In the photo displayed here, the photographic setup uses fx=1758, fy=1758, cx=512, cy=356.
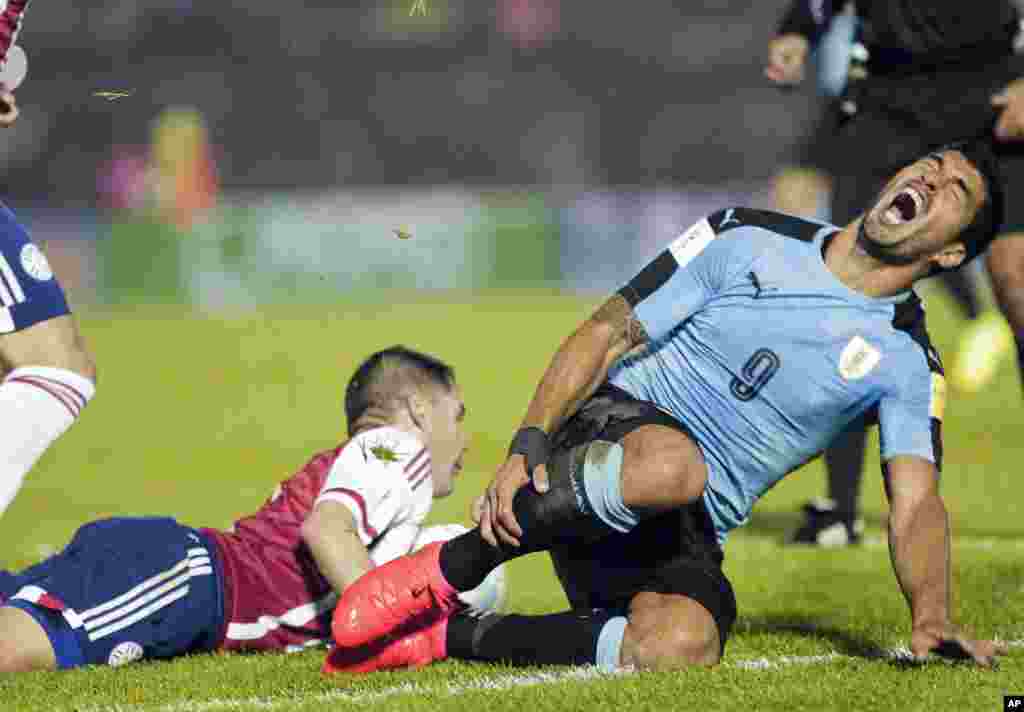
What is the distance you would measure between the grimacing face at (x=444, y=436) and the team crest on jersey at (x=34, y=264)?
44.5 inches

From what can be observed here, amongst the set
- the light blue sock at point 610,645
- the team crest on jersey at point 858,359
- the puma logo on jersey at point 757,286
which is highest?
the puma logo on jersey at point 757,286

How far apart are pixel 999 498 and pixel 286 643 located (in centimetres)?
492

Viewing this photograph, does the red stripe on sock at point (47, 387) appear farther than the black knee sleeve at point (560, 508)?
Yes

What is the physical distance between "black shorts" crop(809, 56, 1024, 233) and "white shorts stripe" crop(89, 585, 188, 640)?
11.0ft

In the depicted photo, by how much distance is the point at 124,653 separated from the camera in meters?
4.59

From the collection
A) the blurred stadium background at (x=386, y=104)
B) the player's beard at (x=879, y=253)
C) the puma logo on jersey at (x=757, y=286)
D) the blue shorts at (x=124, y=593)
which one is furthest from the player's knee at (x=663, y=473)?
the blurred stadium background at (x=386, y=104)

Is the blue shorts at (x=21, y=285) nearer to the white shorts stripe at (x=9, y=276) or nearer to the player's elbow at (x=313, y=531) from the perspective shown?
the white shorts stripe at (x=9, y=276)

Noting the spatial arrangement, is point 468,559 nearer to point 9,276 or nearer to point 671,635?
point 671,635

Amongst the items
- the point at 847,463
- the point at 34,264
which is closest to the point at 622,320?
the point at 34,264

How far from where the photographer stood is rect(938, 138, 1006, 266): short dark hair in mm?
4355

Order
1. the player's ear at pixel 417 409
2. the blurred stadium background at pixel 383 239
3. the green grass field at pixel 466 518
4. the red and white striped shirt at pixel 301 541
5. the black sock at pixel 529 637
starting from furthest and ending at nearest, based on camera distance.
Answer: the blurred stadium background at pixel 383 239 < the player's ear at pixel 417 409 < the red and white striped shirt at pixel 301 541 < the black sock at pixel 529 637 < the green grass field at pixel 466 518

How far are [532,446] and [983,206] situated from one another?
1281 mm

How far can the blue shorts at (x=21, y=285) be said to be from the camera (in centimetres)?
437

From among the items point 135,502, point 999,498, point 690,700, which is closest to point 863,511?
point 999,498
